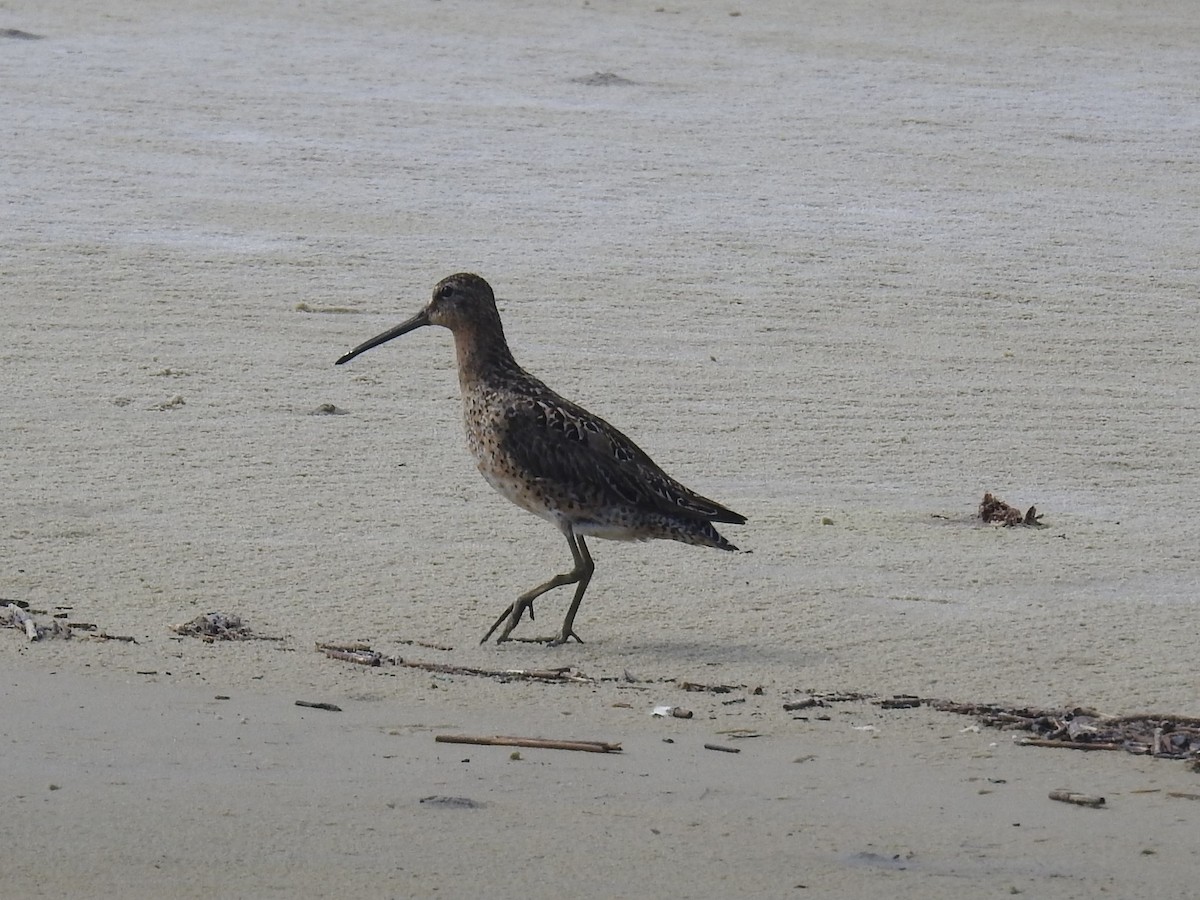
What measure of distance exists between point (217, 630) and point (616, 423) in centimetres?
302

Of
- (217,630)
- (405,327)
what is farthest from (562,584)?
(405,327)

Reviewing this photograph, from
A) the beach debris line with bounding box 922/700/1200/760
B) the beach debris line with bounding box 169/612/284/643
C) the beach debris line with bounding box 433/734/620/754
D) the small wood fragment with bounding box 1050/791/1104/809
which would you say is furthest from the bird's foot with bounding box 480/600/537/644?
the small wood fragment with bounding box 1050/791/1104/809

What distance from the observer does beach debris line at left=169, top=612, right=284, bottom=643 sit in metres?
5.92

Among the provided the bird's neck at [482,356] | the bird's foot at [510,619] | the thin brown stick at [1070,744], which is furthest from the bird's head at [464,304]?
the thin brown stick at [1070,744]

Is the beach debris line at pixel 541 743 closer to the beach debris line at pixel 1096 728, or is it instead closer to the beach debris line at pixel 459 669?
the beach debris line at pixel 459 669

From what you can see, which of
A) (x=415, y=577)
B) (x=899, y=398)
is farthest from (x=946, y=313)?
(x=415, y=577)

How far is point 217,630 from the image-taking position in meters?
5.95

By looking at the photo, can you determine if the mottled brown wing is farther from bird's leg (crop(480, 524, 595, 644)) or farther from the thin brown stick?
the thin brown stick

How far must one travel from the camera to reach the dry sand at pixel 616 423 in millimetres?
4766

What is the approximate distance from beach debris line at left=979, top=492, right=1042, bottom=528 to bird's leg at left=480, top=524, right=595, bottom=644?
1725 millimetres

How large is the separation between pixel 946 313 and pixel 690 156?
10.2ft

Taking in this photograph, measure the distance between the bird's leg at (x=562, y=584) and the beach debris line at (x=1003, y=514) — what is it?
1.72m

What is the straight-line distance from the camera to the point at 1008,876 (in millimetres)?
4469

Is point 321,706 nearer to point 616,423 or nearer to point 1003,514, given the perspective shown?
point 1003,514
